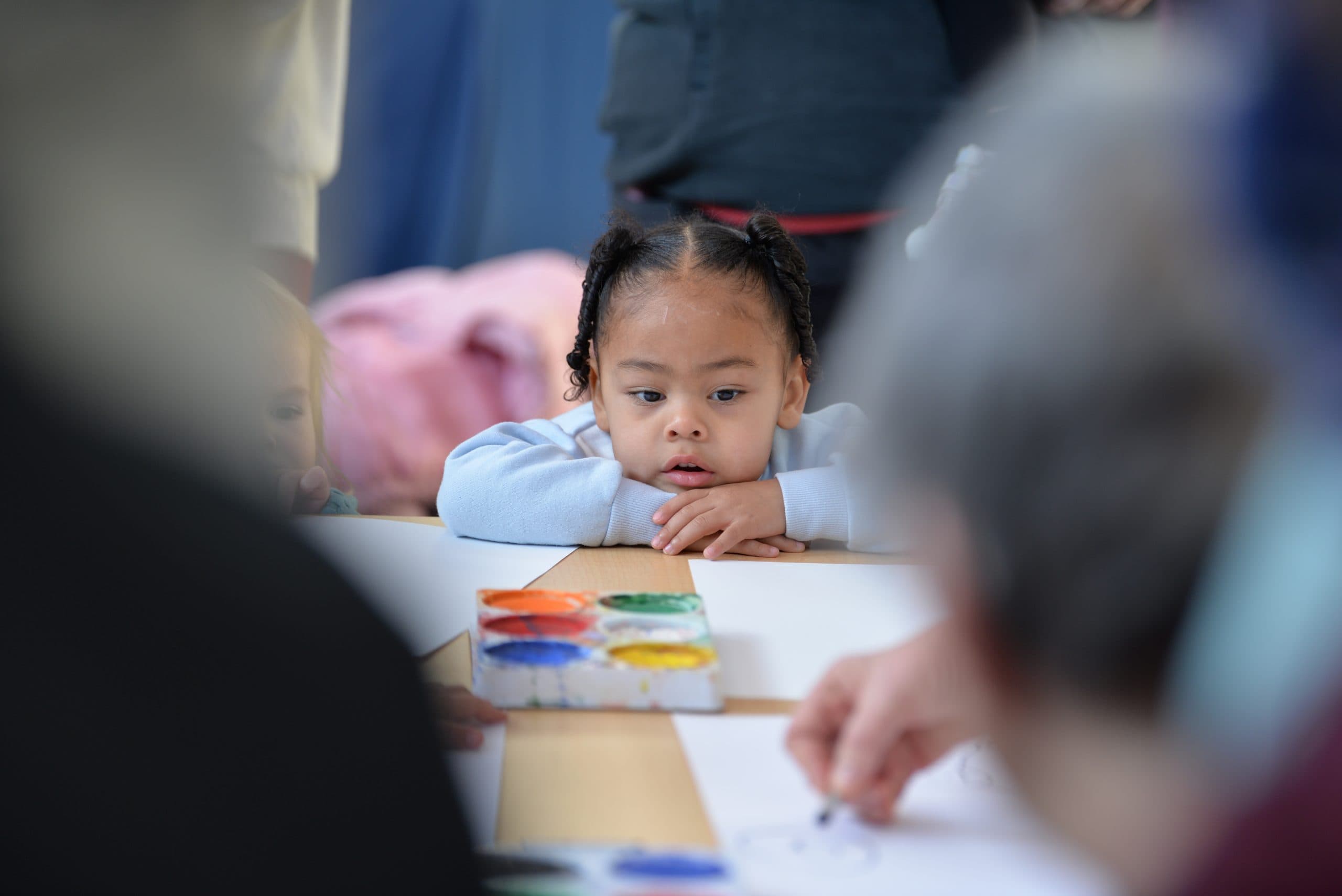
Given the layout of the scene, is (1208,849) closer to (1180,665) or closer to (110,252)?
(1180,665)

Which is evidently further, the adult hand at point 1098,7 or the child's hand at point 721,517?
the adult hand at point 1098,7

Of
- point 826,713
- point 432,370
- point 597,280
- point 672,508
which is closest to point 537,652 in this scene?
point 826,713

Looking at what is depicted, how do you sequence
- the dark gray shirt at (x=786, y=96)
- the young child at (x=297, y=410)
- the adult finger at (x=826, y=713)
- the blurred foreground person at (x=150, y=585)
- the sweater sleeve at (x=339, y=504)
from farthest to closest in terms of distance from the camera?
the dark gray shirt at (x=786, y=96), the sweater sleeve at (x=339, y=504), the young child at (x=297, y=410), the adult finger at (x=826, y=713), the blurred foreground person at (x=150, y=585)

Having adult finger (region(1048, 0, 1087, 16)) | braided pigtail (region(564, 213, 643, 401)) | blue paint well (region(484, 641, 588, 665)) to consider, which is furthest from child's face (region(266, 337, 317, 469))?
adult finger (region(1048, 0, 1087, 16))

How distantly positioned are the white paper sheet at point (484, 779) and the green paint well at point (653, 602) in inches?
6.0

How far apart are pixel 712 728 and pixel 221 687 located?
1.12 ft

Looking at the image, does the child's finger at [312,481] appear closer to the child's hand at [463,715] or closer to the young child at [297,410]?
the young child at [297,410]

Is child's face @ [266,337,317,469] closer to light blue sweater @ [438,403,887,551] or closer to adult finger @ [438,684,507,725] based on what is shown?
light blue sweater @ [438,403,887,551]

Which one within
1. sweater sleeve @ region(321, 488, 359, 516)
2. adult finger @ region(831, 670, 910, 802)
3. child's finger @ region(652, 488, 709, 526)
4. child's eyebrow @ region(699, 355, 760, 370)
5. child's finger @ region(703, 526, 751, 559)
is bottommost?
sweater sleeve @ region(321, 488, 359, 516)

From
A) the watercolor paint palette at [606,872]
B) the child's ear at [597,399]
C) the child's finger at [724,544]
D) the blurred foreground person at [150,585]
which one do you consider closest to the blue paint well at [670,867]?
the watercolor paint palette at [606,872]

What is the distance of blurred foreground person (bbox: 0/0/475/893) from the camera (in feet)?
1.03

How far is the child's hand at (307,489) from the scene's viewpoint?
1.14 metres

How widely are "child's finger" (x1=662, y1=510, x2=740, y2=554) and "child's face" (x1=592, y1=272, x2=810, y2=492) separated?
13cm

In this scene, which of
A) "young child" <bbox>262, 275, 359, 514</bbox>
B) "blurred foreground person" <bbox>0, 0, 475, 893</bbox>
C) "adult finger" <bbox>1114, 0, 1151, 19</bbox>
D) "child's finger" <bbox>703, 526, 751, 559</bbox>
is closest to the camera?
"blurred foreground person" <bbox>0, 0, 475, 893</bbox>
